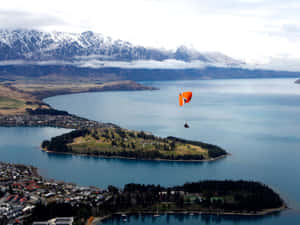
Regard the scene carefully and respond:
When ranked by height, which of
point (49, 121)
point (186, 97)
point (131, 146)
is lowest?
point (49, 121)

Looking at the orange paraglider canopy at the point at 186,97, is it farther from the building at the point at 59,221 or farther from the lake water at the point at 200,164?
the building at the point at 59,221

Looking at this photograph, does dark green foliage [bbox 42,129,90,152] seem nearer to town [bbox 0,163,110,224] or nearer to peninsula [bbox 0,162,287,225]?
town [bbox 0,163,110,224]

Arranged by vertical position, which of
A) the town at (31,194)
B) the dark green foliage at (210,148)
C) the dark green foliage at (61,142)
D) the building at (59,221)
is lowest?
the building at (59,221)

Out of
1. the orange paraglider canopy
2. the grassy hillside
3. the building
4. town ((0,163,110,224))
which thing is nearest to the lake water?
town ((0,163,110,224))

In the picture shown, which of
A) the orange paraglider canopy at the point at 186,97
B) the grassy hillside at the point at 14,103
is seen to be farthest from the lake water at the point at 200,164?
the grassy hillside at the point at 14,103

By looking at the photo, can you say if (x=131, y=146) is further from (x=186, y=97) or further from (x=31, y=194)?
(x=186, y=97)

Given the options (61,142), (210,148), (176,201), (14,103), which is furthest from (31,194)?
(14,103)

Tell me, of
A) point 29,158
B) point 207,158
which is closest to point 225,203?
point 207,158

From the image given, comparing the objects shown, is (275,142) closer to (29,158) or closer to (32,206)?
(29,158)
